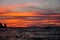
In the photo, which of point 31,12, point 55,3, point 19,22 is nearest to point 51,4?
point 55,3

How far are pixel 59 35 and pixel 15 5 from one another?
940mm

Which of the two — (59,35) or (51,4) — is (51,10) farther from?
(59,35)

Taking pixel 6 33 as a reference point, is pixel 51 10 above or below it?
above

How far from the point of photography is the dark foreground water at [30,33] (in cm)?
423

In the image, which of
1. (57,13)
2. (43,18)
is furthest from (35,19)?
(57,13)

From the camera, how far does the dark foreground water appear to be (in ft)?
13.9

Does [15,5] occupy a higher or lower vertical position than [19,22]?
higher

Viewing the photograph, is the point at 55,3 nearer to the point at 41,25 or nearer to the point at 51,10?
the point at 51,10

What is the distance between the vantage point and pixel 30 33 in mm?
4258

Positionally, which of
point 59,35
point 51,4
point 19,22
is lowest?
point 59,35

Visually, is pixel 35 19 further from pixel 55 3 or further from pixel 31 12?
pixel 55 3

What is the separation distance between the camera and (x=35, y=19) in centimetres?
428

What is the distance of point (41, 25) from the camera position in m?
4.25

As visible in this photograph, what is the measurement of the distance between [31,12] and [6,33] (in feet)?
1.89
